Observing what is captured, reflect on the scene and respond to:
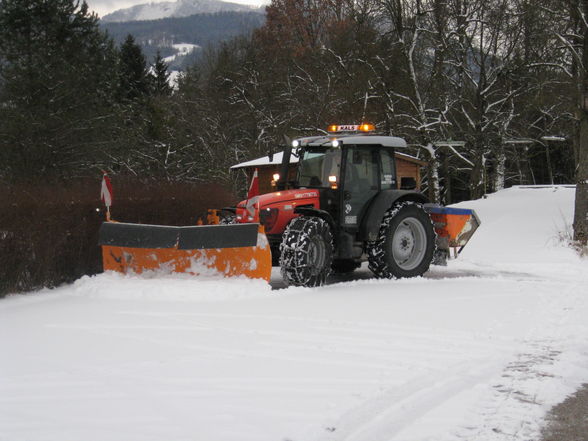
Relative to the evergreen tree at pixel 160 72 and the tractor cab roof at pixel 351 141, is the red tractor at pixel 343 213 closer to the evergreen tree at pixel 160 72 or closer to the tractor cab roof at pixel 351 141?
the tractor cab roof at pixel 351 141

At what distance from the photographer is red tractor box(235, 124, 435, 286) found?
833 cm

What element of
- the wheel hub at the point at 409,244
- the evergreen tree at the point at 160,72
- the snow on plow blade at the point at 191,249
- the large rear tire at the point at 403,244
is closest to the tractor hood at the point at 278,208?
the snow on plow blade at the point at 191,249

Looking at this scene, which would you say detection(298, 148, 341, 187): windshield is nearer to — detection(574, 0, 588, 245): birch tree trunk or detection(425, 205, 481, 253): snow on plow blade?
detection(425, 205, 481, 253): snow on plow blade

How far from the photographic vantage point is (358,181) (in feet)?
30.0

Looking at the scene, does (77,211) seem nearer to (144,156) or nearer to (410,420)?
(410,420)

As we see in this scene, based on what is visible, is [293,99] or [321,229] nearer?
[321,229]

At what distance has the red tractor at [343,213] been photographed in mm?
8328

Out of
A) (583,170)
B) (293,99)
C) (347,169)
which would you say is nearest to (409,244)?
(347,169)

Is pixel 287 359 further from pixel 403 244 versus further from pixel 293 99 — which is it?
pixel 293 99

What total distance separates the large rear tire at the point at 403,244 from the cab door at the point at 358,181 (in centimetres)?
39

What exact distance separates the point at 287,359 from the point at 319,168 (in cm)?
464

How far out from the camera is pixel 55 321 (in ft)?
21.0

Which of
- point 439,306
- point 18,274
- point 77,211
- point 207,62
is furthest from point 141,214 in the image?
point 207,62

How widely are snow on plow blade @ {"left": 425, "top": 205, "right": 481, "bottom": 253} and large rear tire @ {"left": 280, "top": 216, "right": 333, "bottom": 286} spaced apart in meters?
2.56
